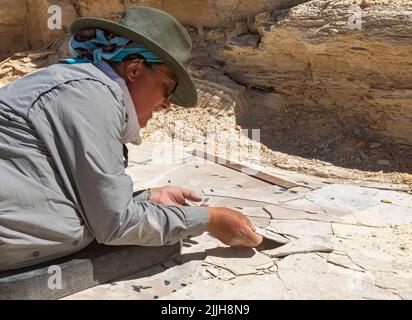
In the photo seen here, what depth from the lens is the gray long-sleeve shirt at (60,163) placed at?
1.89 metres

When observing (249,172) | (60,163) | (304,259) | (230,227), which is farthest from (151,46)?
(249,172)

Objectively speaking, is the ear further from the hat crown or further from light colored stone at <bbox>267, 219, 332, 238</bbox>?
light colored stone at <bbox>267, 219, 332, 238</bbox>

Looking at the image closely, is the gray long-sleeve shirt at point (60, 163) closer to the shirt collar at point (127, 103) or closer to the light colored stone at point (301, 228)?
the shirt collar at point (127, 103)

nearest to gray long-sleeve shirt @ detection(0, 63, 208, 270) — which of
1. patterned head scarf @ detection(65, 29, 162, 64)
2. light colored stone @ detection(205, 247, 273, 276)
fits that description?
patterned head scarf @ detection(65, 29, 162, 64)

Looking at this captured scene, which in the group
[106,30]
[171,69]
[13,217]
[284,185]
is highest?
[106,30]

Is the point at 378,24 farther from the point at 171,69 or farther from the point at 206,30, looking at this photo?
the point at 171,69

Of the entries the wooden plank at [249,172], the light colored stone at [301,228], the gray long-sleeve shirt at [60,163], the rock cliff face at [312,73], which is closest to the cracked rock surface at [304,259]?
the light colored stone at [301,228]

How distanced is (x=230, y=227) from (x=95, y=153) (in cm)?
79

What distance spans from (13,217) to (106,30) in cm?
83

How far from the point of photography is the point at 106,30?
2.15 metres

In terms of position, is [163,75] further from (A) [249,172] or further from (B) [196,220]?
(A) [249,172]

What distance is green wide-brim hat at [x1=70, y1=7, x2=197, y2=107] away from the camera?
81.5 inches

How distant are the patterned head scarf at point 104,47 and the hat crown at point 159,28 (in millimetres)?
59
